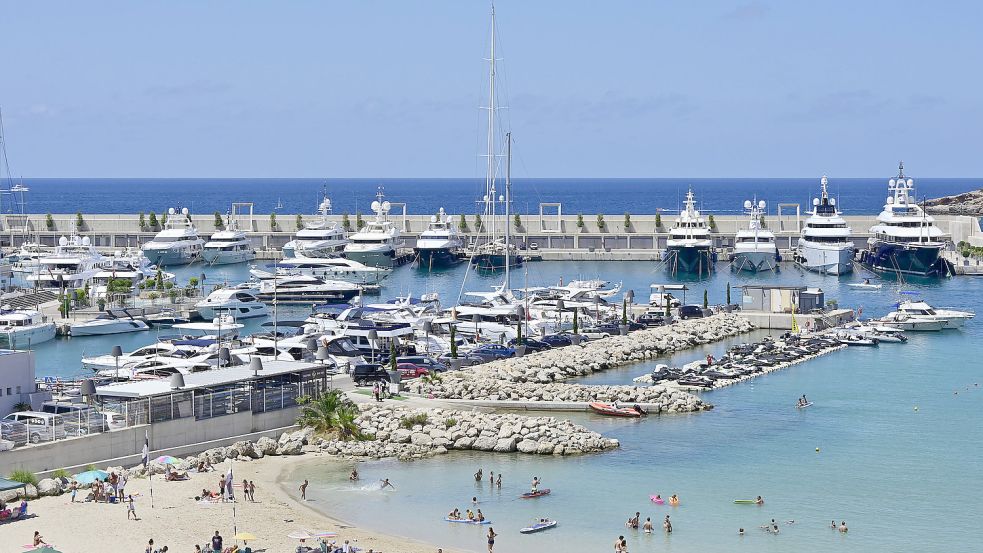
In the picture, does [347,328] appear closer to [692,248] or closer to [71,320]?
[71,320]

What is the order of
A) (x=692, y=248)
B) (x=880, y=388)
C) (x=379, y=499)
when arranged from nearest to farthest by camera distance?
1. (x=379, y=499)
2. (x=880, y=388)
3. (x=692, y=248)

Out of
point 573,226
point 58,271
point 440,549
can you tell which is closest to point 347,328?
point 440,549

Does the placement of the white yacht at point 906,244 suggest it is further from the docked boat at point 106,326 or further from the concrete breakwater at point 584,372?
the docked boat at point 106,326

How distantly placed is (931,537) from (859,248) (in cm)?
8834

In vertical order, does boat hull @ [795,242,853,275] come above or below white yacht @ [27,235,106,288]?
below

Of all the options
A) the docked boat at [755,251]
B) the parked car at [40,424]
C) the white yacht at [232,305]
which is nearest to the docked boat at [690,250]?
the docked boat at [755,251]

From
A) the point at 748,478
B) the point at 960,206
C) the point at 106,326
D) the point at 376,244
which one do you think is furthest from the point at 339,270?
the point at 960,206

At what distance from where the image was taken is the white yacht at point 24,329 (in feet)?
214

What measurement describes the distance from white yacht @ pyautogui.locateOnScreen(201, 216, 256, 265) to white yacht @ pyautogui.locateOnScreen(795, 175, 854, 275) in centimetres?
4522

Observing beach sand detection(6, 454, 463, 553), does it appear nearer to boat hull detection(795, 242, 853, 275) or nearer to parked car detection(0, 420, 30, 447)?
parked car detection(0, 420, 30, 447)

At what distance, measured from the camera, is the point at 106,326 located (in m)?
70.1

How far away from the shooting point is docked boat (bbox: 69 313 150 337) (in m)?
69.6

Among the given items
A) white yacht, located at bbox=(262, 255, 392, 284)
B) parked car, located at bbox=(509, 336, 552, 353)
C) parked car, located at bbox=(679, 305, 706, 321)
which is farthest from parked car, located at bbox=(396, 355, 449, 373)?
white yacht, located at bbox=(262, 255, 392, 284)

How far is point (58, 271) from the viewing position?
88750mm
